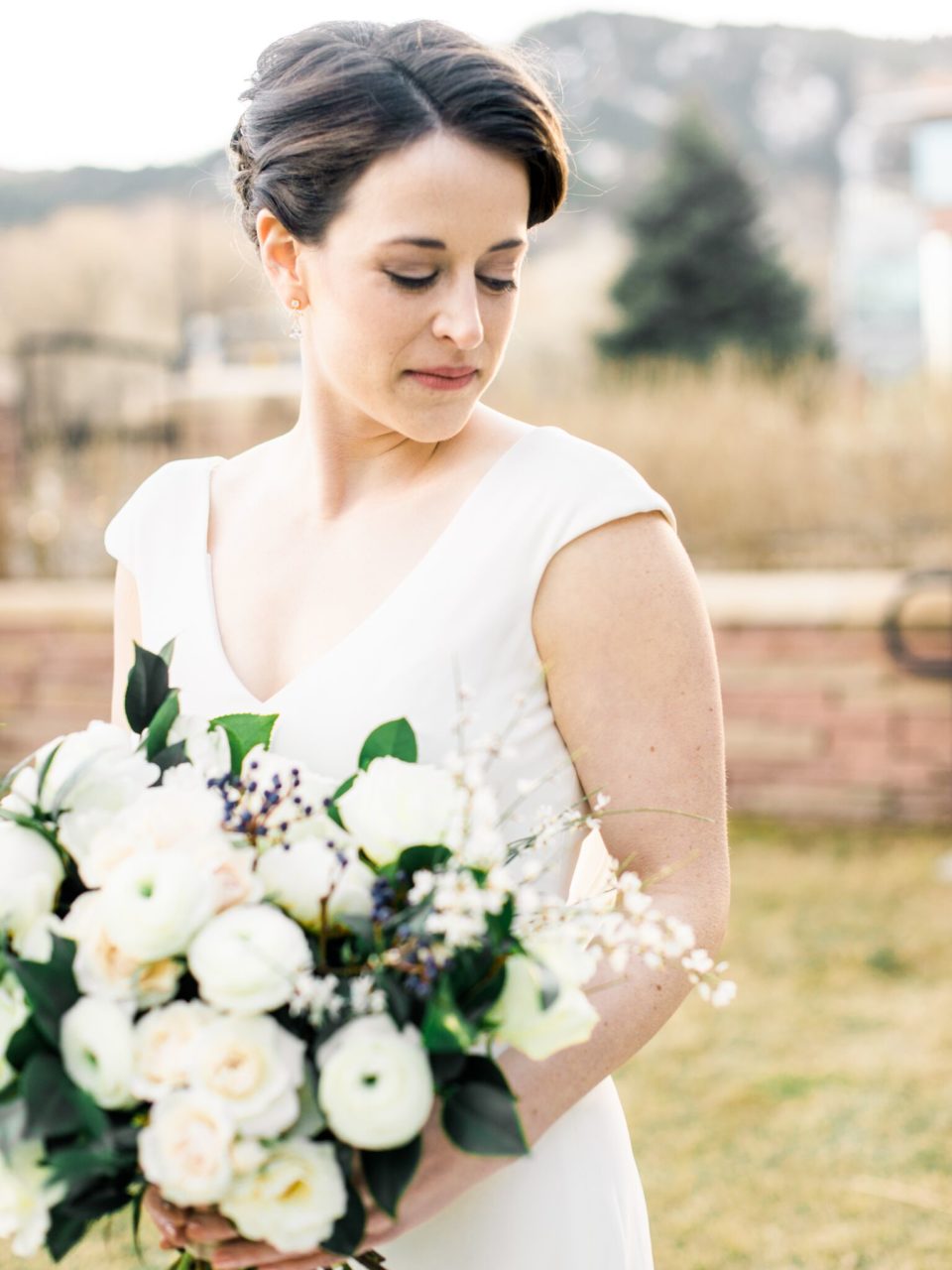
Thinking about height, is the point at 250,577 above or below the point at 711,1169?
above

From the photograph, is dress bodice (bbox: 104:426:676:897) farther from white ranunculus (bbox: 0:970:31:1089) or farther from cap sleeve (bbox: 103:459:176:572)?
white ranunculus (bbox: 0:970:31:1089)

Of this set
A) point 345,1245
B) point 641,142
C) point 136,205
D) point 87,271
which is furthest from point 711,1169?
point 641,142

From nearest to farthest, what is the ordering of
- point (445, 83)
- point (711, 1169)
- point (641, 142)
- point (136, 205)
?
1. point (445, 83)
2. point (711, 1169)
3. point (136, 205)
4. point (641, 142)

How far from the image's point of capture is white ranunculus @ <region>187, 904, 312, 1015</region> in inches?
45.2

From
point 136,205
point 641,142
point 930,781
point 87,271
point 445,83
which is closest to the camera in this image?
point 445,83

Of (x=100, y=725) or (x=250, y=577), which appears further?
(x=250, y=577)

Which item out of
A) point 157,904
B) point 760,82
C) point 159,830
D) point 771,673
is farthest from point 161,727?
point 760,82

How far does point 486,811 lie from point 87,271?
46.8m

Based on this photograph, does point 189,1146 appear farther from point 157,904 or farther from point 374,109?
point 374,109

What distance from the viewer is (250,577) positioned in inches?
76.3

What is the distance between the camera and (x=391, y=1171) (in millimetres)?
1200

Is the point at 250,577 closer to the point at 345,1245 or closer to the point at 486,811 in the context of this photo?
the point at 486,811

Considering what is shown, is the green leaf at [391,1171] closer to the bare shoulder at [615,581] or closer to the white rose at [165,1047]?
the white rose at [165,1047]

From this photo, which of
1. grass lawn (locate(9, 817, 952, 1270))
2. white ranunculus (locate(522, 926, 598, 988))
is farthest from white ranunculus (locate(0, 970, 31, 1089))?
grass lawn (locate(9, 817, 952, 1270))
